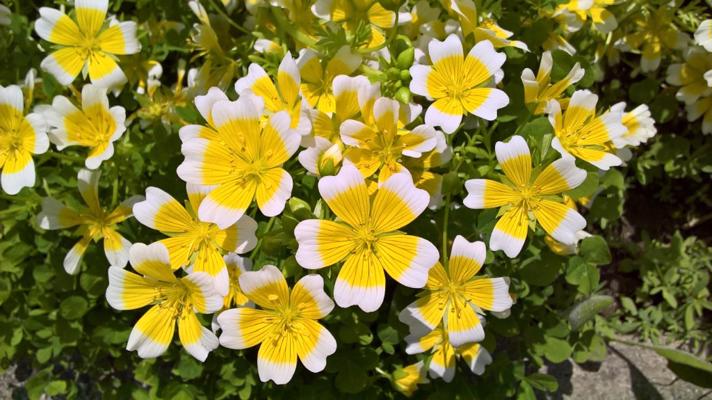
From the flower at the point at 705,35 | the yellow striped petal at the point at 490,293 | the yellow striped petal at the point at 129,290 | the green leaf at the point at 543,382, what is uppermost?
the flower at the point at 705,35

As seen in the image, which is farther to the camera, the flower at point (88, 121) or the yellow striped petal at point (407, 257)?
A: the flower at point (88, 121)

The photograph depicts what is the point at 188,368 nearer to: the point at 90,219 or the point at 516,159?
the point at 90,219

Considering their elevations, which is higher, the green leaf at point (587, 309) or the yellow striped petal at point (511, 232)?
the yellow striped petal at point (511, 232)

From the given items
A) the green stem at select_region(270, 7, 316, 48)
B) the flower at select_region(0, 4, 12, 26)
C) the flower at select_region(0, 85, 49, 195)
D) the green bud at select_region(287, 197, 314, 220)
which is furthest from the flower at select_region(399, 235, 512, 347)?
the flower at select_region(0, 4, 12, 26)

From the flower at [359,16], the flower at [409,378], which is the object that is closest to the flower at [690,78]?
A: the flower at [359,16]

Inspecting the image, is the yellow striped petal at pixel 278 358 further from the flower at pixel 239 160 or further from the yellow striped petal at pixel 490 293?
the yellow striped petal at pixel 490 293

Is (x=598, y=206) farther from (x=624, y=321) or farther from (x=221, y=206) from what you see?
(x=221, y=206)
